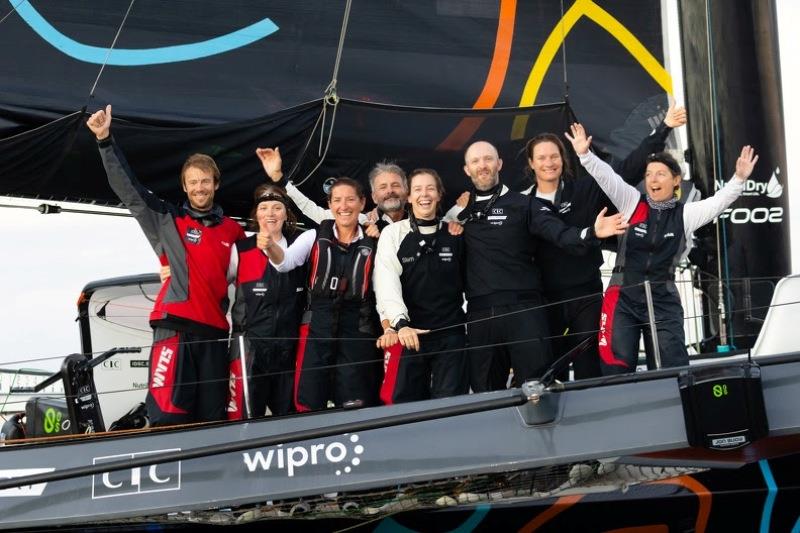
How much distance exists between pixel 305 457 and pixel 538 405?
72cm

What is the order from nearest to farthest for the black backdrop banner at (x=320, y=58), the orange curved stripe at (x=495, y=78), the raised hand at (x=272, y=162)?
the raised hand at (x=272, y=162) < the black backdrop banner at (x=320, y=58) < the orange curved stripe at (x=495, y=78)

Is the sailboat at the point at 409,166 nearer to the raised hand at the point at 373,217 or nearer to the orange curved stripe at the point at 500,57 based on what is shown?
the orange curved stripe at the point at 500,57

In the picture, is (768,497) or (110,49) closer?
(768,497)

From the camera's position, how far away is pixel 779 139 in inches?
207

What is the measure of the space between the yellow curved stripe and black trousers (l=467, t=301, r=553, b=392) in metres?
1.64

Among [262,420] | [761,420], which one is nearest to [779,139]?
[761,420]

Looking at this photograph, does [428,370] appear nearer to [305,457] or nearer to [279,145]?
[305,457]

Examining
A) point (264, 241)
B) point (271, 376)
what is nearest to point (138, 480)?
point (271, 376)

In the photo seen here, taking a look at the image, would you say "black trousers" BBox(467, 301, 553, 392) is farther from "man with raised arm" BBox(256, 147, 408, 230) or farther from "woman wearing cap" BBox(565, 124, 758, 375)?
"man with raised arm" BBox(256, 147, 408, 230)

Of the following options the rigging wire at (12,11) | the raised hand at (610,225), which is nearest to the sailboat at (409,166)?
the rigging wire at (12,11)

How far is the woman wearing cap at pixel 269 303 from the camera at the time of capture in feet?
13.3

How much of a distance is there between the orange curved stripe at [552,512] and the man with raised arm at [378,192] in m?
1.24

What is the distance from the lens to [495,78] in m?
5.50

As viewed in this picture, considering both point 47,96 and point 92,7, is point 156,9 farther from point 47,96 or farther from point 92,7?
point 47,96
